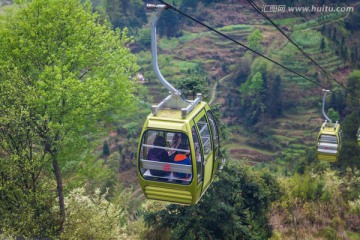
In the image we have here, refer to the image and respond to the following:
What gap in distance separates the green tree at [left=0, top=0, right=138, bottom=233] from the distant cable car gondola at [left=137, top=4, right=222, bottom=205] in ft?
12.2

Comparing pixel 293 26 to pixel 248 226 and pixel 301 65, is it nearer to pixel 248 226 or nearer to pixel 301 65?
pixel 301 65

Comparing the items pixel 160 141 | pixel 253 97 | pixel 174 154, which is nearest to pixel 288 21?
pixel 253 97

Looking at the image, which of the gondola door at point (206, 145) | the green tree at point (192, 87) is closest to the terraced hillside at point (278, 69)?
the green tree at point (192, 87)

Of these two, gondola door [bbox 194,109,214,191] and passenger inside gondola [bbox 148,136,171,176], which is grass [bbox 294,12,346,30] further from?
passenger inside gondola [bbox 148,136,171,176]

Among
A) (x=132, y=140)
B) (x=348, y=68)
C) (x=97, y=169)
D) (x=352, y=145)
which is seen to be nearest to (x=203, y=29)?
(x=348, y=68)

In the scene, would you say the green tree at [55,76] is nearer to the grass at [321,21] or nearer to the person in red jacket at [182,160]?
the person in red jacket at [182,160]

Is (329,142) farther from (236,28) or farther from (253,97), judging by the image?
(236,28)

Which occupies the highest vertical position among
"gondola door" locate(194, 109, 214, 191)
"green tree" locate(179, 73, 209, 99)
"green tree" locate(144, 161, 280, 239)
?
"gondola door" locate(194, 109, 214, 191)

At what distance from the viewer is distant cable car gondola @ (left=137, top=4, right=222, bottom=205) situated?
24.8ft

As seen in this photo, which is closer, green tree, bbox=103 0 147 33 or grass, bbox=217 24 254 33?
grass, bbox=217 24 254 33

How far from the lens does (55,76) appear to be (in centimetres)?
1135

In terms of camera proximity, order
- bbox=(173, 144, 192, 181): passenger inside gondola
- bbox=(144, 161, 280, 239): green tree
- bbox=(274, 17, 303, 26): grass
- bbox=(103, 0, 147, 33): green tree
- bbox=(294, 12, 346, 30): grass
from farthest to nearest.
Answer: bbox=(274, 17, 303, 26): grass < bbox=(103, 0, 147, 33): green tree < bbox=(294, 12, 346, 30): grass < bbox=(144, 161, 280, 239): green tree < bbox=(173, 144, 192, 181): passenger inside gondola

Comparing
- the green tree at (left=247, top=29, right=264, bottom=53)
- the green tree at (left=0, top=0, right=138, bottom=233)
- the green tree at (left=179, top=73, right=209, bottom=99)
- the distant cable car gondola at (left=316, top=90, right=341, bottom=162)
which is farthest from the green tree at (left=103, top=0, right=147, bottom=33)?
the green tree at (left=179, top=73, right=209, bottom=99)

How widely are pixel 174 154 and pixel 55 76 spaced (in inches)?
189
